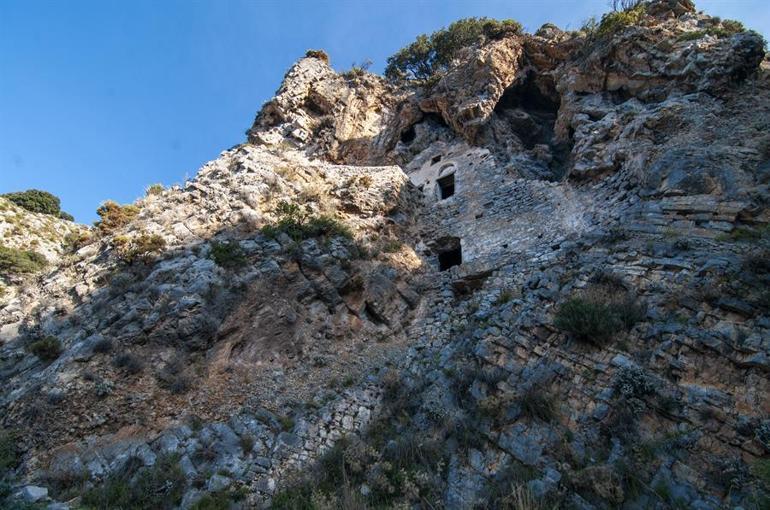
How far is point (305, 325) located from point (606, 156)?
384 inches

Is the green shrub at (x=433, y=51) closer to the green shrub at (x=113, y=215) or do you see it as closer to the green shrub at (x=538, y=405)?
the green shrub at (x=113, y=215)

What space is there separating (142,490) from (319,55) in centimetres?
2380

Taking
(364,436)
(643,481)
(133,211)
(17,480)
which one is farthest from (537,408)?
(133,211)

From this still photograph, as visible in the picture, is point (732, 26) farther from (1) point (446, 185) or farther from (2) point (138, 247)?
(2) point (138, 247)

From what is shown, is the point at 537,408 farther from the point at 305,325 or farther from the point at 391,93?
the point at 391,93

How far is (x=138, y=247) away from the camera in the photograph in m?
10.5

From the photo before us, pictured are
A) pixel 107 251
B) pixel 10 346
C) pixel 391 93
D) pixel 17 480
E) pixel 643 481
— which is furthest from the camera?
pixel 391 93

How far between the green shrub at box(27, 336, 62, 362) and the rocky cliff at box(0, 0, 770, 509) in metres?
0.03

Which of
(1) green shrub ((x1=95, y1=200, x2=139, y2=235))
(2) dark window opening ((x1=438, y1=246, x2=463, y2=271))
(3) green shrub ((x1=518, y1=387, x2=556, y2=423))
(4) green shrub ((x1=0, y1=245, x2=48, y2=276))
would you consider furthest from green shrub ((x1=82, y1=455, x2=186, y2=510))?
(4) green shrub ((x1=0, y1=245, x2=48, y2=276))

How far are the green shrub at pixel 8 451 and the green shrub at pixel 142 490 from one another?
1511 mm

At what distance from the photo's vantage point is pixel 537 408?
6820 millimetres

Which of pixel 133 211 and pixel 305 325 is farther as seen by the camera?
pixel 133 211

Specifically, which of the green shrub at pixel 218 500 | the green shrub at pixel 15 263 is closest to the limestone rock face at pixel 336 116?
the green shrub at pixel 15 263

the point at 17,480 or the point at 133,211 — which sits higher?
the point at 133,211
